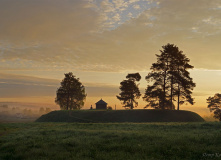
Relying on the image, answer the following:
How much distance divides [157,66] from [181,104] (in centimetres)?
1194

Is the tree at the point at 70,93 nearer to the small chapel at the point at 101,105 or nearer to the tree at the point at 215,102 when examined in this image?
the small chapel at the point at 101,105

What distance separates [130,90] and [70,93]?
23.8 meters

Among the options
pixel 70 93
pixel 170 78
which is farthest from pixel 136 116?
pixel 70 93

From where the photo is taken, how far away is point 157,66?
2110 inches

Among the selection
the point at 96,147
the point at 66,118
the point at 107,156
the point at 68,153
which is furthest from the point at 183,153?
the point at 66,118

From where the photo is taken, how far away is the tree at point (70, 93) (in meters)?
77.6

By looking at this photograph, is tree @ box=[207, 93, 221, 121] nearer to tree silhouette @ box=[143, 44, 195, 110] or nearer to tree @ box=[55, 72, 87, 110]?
tree silhouette @ box=[143, 44, 195, 110]

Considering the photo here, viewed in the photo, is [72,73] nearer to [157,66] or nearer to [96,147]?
[157,66]

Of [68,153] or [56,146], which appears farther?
[56,146]

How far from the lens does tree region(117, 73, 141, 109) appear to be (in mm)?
70500

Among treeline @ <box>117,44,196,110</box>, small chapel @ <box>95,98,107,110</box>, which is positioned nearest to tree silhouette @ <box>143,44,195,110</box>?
treeline @ <box>117,44,196,110</box>

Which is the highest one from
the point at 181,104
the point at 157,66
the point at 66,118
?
the point at 157,66

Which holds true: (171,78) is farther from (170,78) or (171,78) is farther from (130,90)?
(130,90)

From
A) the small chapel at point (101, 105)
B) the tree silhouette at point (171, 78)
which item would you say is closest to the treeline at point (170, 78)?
the tree silhouette at point (171, 78)
